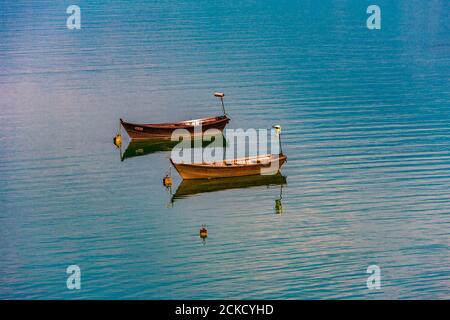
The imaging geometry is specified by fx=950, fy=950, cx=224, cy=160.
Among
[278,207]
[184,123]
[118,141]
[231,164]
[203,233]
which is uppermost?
[184,123]

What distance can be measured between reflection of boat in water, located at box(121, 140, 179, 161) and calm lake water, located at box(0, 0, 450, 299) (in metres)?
0.51

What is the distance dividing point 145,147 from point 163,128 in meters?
2.33

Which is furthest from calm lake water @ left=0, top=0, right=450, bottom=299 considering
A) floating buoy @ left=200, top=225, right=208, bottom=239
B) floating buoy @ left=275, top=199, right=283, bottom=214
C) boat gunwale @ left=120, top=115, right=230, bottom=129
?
boat gunwale @ left=120, top=115, right=230, bottom=129

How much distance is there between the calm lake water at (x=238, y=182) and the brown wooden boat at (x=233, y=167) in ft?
4.02

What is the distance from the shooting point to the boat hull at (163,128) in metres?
80.5

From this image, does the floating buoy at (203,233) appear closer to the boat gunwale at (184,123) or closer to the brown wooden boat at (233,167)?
the brown wooden boat at (233,167)

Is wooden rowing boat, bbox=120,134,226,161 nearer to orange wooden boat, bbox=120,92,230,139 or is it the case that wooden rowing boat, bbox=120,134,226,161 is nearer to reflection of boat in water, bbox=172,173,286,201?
orange wooden boat, bbox=120,92,230,139

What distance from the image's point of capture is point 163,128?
80.5 meters

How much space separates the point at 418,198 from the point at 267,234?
12.5 metres

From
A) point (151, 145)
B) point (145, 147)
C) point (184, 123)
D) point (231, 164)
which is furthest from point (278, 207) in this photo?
point (184, 123)

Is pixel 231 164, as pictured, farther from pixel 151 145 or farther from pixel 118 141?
pixel 118 141
